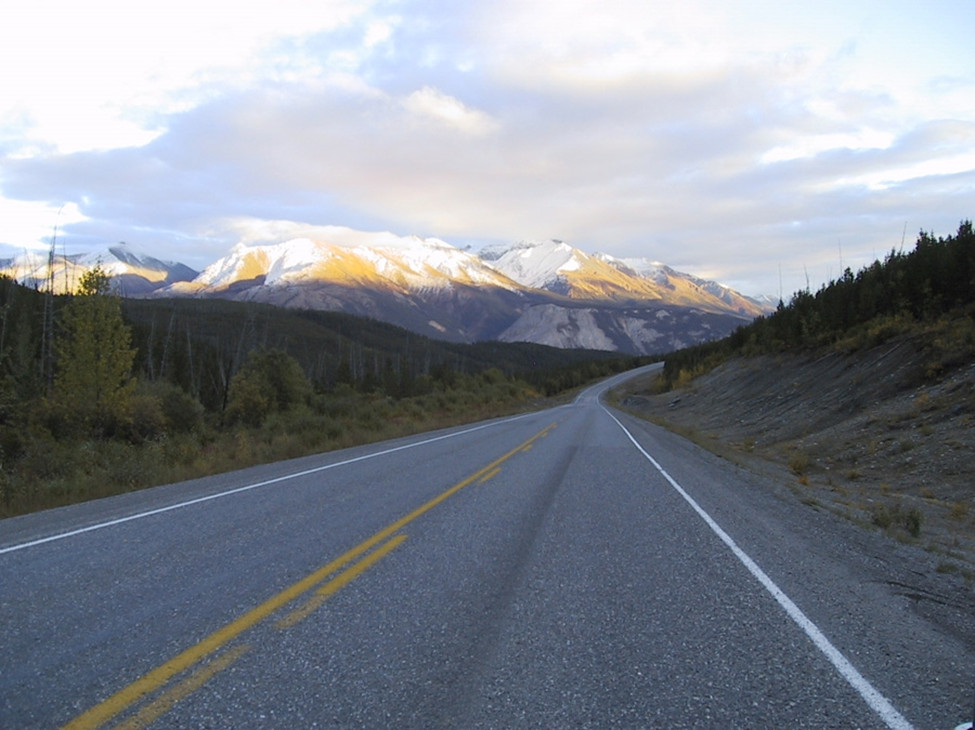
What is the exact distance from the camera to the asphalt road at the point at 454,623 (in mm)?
3309

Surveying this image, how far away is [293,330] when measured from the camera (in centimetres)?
16150

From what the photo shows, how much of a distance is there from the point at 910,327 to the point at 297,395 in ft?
115

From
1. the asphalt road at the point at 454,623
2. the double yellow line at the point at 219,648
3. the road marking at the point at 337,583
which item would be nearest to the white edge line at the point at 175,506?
the asphalt road at the point at 454,623

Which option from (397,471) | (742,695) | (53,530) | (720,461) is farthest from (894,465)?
(53,530)

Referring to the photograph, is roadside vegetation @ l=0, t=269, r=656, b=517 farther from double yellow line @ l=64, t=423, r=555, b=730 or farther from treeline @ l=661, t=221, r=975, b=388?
treeline @ l=661, t=221, r=975, b=388

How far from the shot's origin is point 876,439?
16953mm

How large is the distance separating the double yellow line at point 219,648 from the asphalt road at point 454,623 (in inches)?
0.7

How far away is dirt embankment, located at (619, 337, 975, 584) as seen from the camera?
10391 mm

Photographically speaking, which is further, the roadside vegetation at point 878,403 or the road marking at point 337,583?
the roadside vegetation at point 878,403

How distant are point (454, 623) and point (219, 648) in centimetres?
147

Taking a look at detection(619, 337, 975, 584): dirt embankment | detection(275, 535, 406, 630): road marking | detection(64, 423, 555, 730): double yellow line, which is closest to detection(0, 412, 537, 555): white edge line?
detection(64, 423, 555, 730): double yellow line

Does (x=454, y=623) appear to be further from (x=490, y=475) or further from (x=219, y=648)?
(x=490, y=475)

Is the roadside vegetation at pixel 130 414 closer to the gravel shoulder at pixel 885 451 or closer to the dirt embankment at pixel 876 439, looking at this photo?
the gravel shoulder at pixel 885 451

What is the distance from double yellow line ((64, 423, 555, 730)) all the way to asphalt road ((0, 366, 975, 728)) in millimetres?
17
